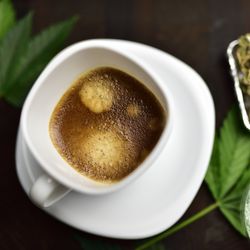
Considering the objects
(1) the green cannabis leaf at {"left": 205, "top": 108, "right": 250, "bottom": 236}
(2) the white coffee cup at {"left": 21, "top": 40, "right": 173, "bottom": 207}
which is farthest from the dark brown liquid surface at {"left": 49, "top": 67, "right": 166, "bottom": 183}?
(1) the green cannabis leaf at {"left": 205, "top": 108, "right": 250, "bottom": 236}

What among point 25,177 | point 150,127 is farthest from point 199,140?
point 25,177

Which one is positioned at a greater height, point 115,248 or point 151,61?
point 151,61

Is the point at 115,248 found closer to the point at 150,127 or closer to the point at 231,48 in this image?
the point at 150,127

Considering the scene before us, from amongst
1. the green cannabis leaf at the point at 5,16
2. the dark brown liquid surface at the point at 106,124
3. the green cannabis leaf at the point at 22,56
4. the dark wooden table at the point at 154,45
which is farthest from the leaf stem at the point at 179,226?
the green cannabis leaf at the point at 5,16

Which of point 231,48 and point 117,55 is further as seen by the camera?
point 231,48

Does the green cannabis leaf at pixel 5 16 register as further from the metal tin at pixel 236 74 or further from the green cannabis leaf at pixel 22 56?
the metal tin at pixel 236 74

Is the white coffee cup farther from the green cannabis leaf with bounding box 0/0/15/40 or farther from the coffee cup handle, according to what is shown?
the green cannabis leaf with bounding box 0/0/15/40
